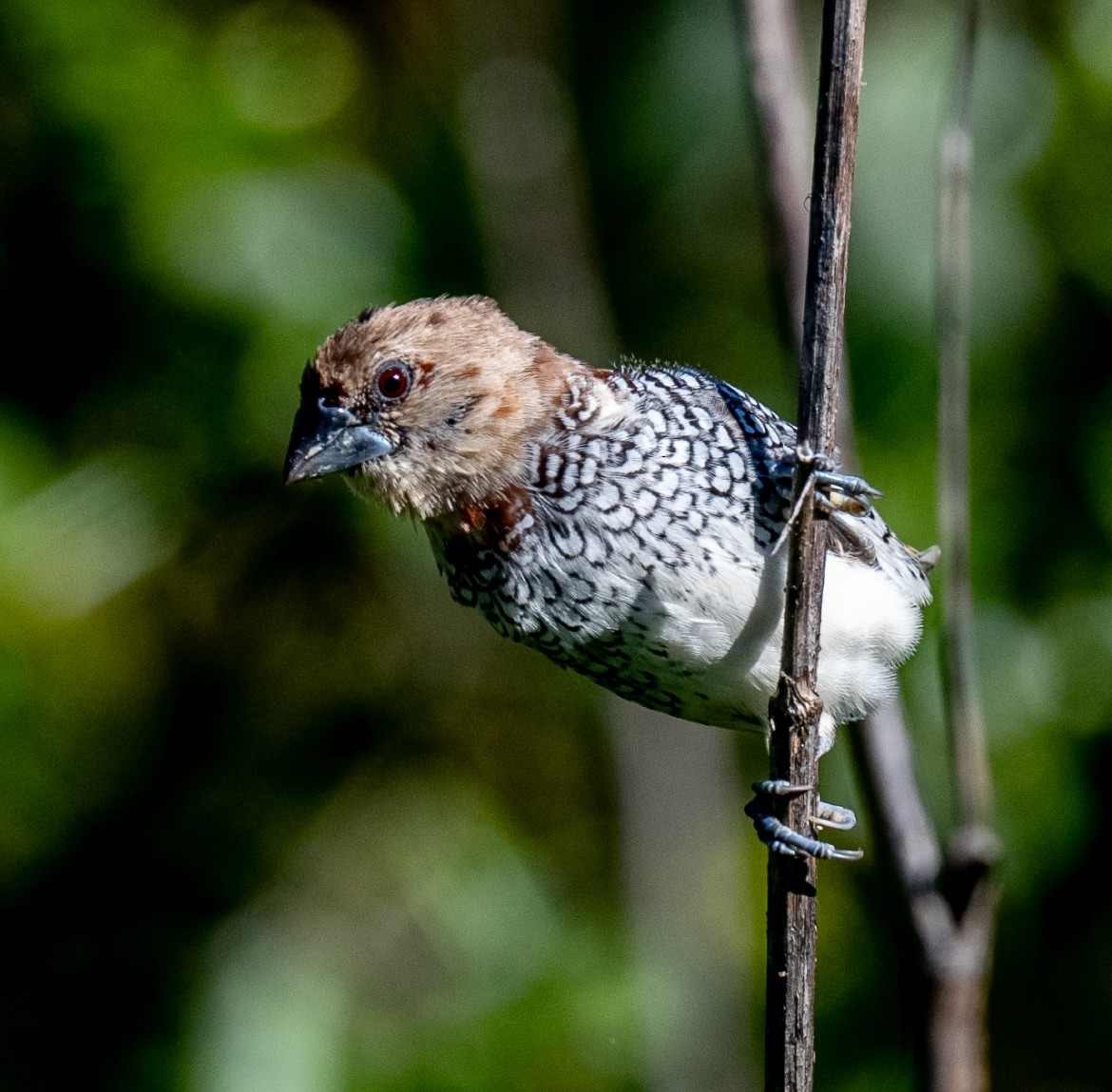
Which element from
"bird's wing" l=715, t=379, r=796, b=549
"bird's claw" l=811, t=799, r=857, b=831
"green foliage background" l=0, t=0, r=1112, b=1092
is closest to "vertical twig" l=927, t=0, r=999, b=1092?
"bird's claw" l=811, t=799, r=857, b=831

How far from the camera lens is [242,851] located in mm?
5004

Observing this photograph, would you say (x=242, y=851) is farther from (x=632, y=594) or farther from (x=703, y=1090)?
(x=632, y=594)

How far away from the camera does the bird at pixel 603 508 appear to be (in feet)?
10.2

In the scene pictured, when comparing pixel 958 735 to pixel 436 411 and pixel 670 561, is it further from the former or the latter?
pixel 436 411

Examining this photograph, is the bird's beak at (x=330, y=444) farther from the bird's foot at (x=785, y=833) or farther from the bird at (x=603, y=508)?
the bird's foot at (x=785, y=833)

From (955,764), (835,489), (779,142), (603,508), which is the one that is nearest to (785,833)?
(955,764)

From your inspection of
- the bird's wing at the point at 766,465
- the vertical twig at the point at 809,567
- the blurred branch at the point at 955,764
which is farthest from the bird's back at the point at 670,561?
the vertical twig at the point at 809,567

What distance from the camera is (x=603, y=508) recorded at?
A: 314 cm

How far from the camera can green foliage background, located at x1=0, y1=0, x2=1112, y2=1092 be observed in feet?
14.1

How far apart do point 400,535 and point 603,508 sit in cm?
173

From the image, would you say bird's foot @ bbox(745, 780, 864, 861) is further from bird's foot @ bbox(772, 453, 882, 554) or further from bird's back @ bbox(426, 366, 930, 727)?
bird's foot @ bbox(772, 453, 882, 554)

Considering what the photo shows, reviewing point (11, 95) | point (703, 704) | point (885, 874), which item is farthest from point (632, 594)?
point (11, 95)

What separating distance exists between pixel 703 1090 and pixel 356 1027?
110 cm

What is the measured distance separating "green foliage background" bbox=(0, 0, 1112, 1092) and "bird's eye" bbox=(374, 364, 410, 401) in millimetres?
1145
